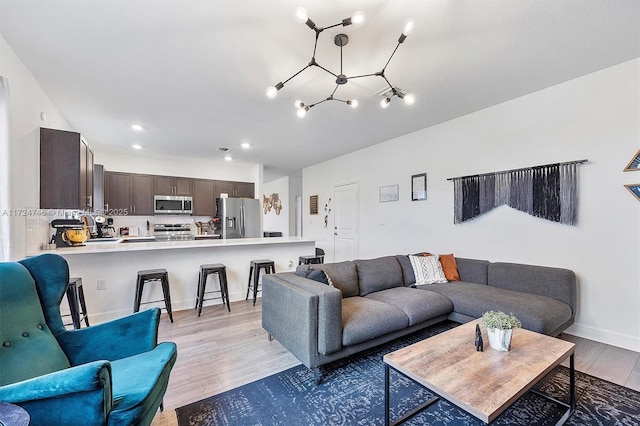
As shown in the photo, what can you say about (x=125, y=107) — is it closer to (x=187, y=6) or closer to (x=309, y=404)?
(x=187, y=6)

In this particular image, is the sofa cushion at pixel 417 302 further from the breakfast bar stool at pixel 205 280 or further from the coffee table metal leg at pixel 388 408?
the breakfast bar stool at pixel 205 280

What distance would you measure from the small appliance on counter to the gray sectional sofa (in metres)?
2.56

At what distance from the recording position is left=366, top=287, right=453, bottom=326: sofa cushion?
8.27 ft

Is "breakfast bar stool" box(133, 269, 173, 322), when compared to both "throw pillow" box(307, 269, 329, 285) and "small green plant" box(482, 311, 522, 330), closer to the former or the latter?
"throw pillow" box(307, 269, 329, 285)

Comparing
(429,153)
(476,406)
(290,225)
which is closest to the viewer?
(476,406)

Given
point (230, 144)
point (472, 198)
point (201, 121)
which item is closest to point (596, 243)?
point (472, 198)

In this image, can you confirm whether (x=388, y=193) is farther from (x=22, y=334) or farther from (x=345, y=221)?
(x=22, y=334)

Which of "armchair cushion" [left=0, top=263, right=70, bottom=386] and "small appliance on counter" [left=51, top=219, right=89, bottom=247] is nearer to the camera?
"armchair cushion" [left=0, top=263, right=70, bottom=386]

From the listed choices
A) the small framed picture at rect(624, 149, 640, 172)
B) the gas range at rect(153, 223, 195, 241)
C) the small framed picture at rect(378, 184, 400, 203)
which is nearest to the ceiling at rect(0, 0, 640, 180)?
the small framed picture at rect(624, 149, 640, 172)

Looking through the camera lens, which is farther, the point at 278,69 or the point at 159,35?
the point at 278,69

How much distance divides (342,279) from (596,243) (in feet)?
8.44

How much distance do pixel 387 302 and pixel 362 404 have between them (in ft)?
3.30

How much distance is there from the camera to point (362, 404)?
1798 mm

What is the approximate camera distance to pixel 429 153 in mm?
4234
